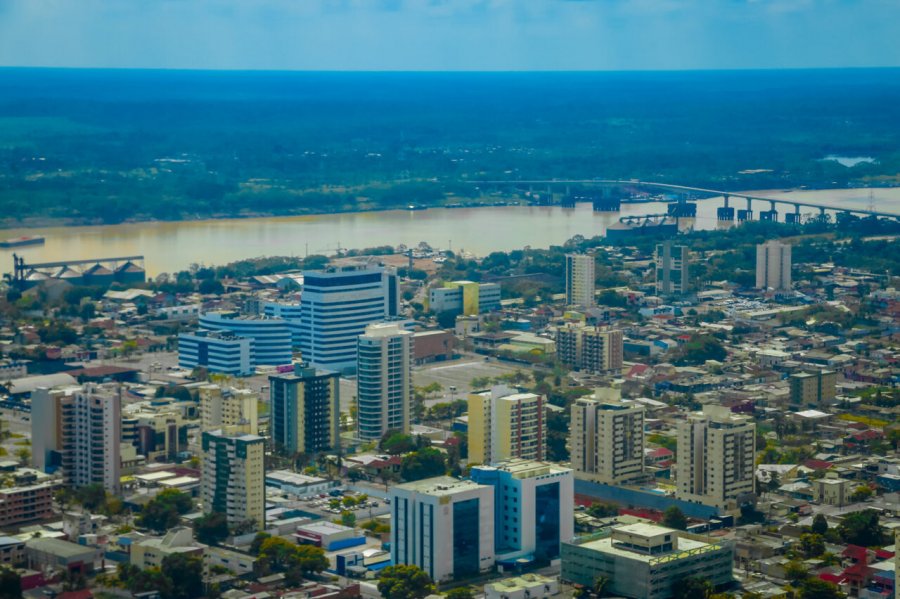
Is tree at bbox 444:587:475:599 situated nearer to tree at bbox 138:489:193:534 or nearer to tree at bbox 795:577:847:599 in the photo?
tree at bbox 795:577:847:599

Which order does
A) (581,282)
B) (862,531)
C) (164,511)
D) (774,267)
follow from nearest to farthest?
(862,531)
(164,511)
(581,282)
(774,267)

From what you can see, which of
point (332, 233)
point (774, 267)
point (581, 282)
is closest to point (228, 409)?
point (581, 282)

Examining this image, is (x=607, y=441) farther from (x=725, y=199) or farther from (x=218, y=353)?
(x=725, y=199)

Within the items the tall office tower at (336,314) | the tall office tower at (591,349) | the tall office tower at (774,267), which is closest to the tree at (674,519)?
the tall office tower at (591,349)

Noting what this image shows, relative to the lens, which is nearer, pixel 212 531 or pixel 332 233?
pixel 212 531

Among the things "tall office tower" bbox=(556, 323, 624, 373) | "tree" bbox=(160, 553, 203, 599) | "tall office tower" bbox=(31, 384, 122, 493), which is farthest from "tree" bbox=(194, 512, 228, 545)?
"tall office tower" bbox=(556, 323, 624, 373)

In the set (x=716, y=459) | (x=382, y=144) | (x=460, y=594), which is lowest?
(x=460, y=594)

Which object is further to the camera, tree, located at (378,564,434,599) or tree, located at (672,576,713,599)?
tree, located at (378,564,434,599)

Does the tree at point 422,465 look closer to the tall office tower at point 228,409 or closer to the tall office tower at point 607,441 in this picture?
the tall office tower at point 607,441
